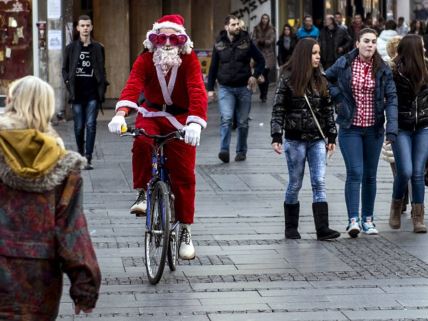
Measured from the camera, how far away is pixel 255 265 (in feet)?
32.3

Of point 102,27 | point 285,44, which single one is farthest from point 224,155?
point 285,44

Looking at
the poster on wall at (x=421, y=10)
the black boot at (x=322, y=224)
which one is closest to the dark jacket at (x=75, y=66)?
the black boot at (x=322, y=224)

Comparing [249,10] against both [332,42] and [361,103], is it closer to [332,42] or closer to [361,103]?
[332,42]

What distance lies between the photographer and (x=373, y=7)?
57094mm

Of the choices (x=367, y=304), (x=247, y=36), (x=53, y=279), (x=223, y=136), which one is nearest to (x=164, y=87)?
(x=367, y=304)

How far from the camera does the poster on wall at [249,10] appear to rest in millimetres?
34625

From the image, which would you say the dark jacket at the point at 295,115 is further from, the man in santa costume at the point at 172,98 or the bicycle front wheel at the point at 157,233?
the bicycle front wheel at the point at 157,233

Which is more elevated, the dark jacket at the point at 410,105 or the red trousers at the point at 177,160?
the dark jacket at the point at 410,105

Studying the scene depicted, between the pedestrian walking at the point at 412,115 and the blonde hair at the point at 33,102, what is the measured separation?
6259 millimetres

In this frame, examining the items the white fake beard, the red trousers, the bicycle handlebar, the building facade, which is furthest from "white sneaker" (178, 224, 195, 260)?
the building facade

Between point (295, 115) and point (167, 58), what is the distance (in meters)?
1.81

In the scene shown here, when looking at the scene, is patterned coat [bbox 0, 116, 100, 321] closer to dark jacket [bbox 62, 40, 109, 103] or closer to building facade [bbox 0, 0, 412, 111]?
dark jacket [bbox 62, 40, 109, 103]

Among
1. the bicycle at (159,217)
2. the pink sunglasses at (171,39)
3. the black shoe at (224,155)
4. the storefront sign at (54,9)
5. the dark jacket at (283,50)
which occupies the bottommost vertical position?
the black shoe at (224,155)

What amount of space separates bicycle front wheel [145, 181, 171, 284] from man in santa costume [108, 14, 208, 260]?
317 millimetres
